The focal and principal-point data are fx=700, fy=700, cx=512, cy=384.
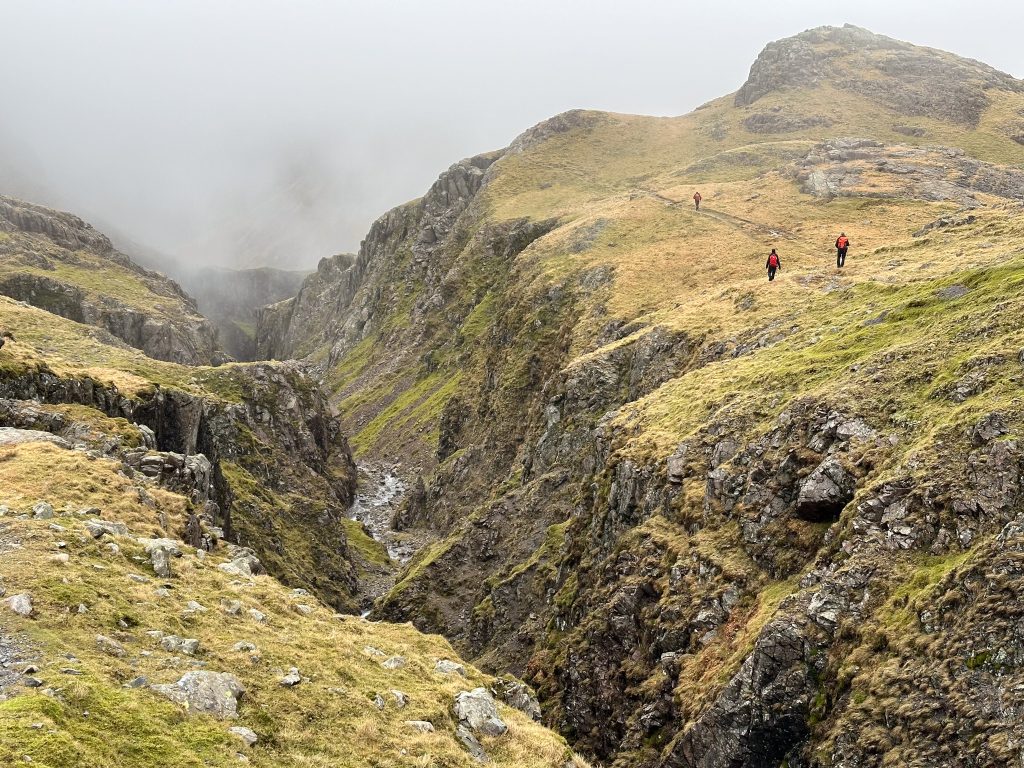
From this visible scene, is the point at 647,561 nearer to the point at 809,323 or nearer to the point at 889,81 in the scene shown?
the point at 809,323

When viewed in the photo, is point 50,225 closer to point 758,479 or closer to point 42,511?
point 42,511

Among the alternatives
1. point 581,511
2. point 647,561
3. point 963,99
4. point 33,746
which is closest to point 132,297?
point 581,511

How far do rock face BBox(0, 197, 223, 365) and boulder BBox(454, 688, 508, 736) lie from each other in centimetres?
12832

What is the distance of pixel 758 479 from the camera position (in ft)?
101

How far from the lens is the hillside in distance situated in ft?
67.2

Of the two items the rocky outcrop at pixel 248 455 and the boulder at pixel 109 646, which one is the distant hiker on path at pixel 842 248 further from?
the boulder at pixel 109 646

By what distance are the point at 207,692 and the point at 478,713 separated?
8005mm

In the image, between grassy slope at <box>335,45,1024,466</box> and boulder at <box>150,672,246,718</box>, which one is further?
grassy slope at <box>335,45,1024,466</box>

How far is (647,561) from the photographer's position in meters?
33.7

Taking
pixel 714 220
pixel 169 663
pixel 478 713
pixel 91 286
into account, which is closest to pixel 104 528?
pixel 169 663

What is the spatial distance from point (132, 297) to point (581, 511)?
485ft

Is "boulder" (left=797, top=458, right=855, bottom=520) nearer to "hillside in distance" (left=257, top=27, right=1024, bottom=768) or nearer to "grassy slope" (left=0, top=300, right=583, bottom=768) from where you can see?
"hillside in distance" (left=257, top=27, right=1024, bottom=768)

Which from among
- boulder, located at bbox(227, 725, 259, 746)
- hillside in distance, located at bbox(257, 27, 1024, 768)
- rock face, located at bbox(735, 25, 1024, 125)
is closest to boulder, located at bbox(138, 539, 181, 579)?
boulder, located at bbox(227, 725, 259, 746)

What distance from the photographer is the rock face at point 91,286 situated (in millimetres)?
140000
